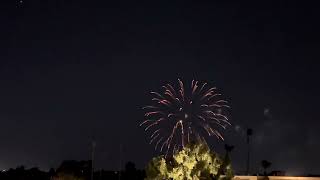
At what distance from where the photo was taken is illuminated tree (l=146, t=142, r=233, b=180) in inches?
2724

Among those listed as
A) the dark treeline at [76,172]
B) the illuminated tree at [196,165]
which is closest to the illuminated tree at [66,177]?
the dark treeline at [76,172]

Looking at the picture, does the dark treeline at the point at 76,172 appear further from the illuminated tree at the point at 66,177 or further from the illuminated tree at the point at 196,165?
the illuminated tree at the point at 196,165

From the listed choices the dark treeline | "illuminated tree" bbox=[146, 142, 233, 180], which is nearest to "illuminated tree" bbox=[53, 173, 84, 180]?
the dark treeline

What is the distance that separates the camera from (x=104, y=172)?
176m

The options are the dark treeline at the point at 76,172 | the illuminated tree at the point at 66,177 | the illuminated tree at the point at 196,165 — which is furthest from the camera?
the dark treeline at the point at 76,172

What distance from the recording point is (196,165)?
69188 millimetres

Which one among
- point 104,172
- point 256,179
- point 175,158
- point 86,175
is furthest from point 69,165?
point 175,158

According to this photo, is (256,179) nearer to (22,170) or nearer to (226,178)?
(226,178)

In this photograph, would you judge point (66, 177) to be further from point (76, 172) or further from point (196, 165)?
point (196, 165)

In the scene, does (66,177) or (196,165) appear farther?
(66,177)

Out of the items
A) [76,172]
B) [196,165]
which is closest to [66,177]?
[76,172]

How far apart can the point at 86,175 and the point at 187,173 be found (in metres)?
96.7

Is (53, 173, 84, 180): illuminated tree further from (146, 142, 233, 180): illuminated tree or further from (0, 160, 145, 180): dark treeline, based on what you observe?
(146, 142, 233, 180): illuminated tree

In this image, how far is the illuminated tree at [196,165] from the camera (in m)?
69.2
